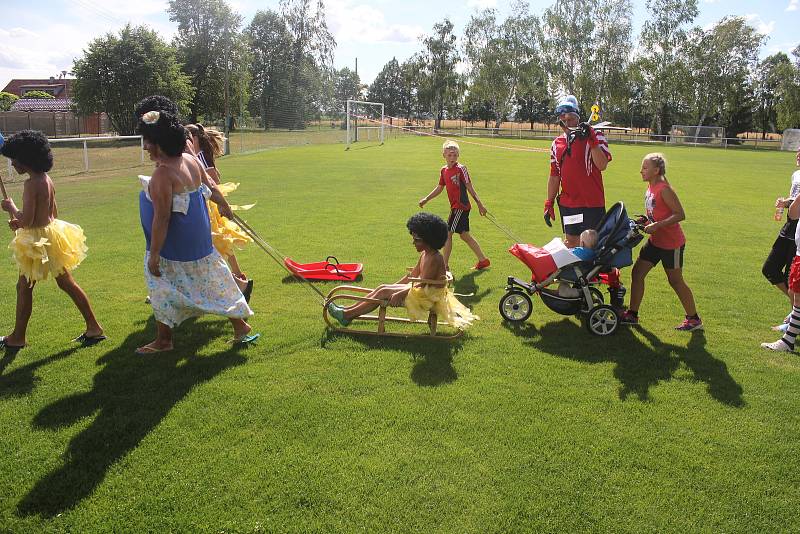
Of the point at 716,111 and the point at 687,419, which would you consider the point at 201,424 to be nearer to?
the point at 687,419

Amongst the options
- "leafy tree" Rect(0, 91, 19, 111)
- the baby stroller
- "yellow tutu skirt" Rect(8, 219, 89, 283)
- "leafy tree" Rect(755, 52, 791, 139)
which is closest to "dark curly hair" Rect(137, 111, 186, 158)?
"yellow tutu skirt" Rect(8, 219, 89, 283)

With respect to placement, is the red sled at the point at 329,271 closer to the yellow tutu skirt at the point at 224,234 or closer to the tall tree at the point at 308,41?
the yellow tutu skirt at the point at 224,234

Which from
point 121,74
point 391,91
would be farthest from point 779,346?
point 391,91

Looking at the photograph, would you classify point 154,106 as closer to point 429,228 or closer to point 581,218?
point 429,228

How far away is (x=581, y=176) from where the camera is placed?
6.10 metres

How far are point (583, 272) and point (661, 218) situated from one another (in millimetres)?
897

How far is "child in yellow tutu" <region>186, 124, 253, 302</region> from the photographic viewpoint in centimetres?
602

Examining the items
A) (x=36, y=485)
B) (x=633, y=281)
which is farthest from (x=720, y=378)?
(x=36, y=485)

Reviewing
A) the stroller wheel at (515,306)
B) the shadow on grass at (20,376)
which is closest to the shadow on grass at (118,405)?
the shadow on grass at (20,376)

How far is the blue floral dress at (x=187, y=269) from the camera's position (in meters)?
4.57

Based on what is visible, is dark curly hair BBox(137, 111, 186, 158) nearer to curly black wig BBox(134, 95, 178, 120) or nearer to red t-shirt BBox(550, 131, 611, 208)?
curly black wig BBox(134, 95, 178, 120)

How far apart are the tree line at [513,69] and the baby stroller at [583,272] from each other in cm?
3806

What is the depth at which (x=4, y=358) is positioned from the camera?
4.89 meters

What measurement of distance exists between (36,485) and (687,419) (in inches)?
167
